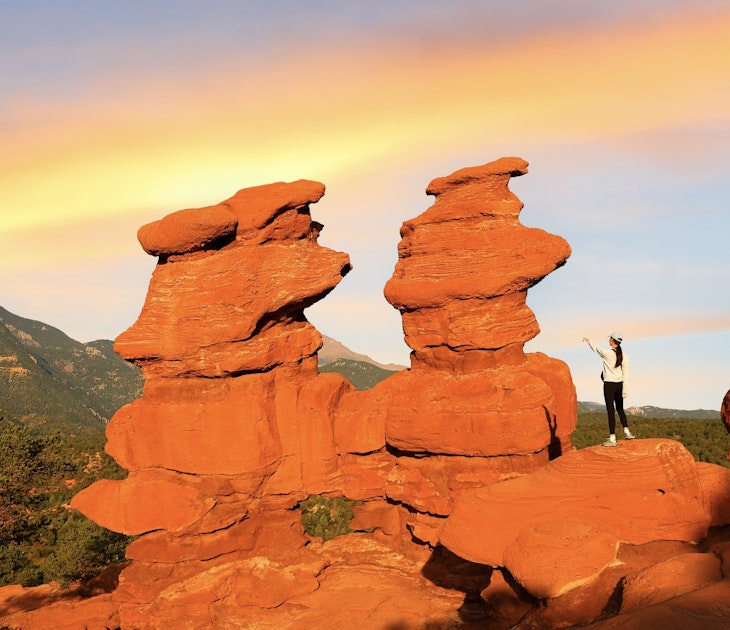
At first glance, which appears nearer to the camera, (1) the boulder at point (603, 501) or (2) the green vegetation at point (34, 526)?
(1) the boulder at point (603, 501)

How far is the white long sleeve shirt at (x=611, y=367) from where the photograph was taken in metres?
17.7

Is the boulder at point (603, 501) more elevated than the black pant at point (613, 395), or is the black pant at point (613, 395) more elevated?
the black pant at point (613, 395)

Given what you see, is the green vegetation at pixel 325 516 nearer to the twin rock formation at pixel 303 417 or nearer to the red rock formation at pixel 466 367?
the twin rock formation at pixel 303 417

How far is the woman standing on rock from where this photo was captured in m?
17.7

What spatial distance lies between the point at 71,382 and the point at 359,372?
263ft

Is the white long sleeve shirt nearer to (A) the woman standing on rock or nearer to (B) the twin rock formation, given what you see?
(A) the woman standing on rock

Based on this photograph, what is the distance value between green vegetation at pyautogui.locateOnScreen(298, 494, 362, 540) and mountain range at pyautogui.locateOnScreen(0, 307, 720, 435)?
249ft

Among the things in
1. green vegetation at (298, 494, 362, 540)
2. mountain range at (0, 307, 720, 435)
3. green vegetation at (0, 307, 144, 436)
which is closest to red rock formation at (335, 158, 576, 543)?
green vegetation at (298, 494, 362, 540)

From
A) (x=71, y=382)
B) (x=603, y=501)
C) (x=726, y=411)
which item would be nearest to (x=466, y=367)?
(x=603, y=501)

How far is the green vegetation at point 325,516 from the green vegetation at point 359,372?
106372 millimetres

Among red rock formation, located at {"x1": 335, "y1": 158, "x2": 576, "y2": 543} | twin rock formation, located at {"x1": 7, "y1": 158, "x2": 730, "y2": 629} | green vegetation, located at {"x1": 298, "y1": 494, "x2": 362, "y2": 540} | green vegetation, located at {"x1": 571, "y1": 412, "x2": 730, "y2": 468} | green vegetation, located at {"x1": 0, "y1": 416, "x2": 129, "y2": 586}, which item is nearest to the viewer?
twin rock formation, located at {"x1": 7, "y1": 158, "x2": 730, "y2": 629}

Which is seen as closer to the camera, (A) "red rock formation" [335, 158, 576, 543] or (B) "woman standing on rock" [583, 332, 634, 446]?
(B) "woman standing on rock" [583, 332, 634, 446]

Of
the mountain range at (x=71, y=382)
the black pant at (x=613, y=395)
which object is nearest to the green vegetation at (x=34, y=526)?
the black pant at (x=613, y=395)

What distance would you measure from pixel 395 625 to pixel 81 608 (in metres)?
14.8
